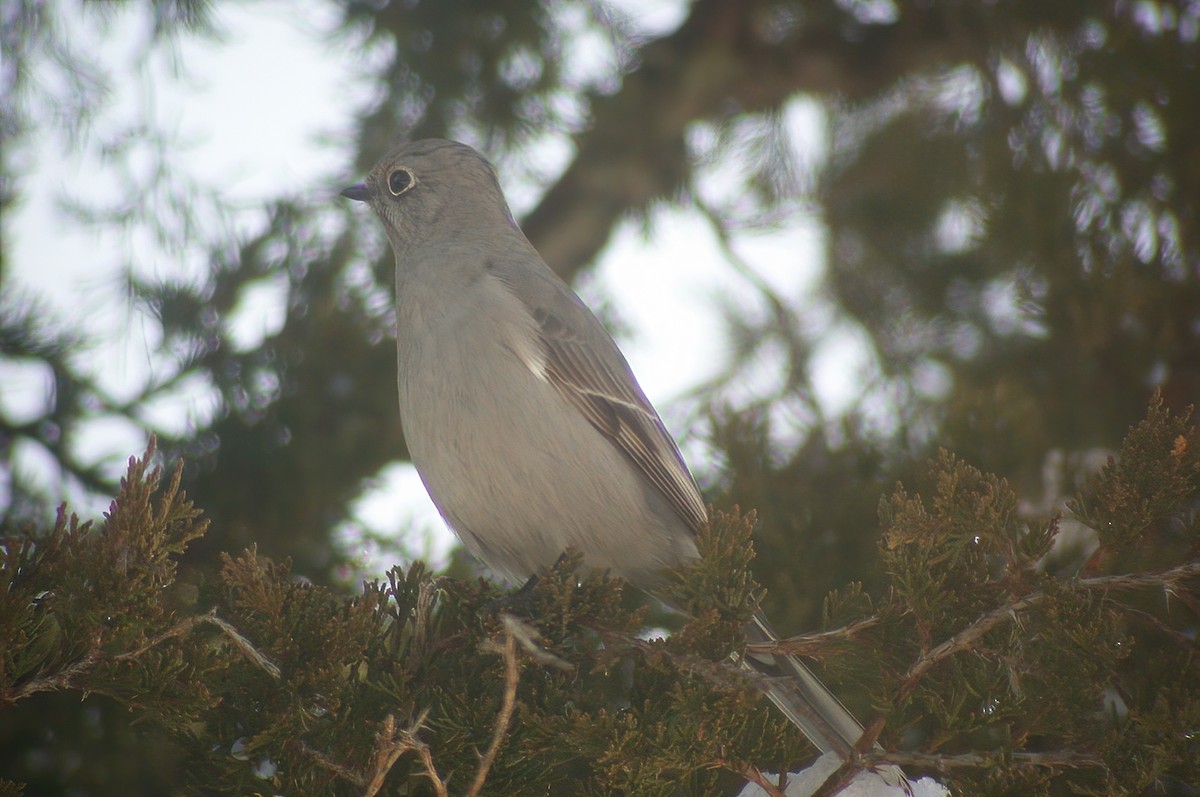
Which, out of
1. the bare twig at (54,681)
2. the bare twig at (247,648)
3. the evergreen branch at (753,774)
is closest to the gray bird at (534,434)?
the evergreen branch at (753,774)

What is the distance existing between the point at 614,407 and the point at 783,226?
2887 mm

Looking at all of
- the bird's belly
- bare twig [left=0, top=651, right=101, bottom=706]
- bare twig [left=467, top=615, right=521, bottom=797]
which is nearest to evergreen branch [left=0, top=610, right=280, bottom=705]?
bare twig [left=0, top=651, right=101, bottom=706]

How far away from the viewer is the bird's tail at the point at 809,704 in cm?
296

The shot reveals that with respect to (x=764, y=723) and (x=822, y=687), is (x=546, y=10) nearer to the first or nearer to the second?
(x=822, y=687)

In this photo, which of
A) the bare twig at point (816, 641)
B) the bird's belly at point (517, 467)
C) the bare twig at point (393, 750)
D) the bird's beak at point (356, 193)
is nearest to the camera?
the bare twig at point (393, 750)

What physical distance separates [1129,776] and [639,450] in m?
2.03

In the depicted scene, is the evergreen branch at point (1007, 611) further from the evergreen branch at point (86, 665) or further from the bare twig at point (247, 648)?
the evergreen branch at point (86, 665)

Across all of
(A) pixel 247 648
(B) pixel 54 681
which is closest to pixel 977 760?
(A) pixel 247 648

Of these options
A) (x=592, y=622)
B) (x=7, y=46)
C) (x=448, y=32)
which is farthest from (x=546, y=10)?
(x=592, y=622)

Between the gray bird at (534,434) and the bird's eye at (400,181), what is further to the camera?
the bird's eye at (400,181)

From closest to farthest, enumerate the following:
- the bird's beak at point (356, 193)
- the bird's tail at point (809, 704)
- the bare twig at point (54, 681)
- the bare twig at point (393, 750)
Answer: the bare twig at point (54, 681) → the bare twig at point (393, 750) → the bird's tail at point (809, 704) → the bird's beak at point (356, 193)

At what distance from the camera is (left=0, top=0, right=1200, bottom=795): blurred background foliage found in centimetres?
433

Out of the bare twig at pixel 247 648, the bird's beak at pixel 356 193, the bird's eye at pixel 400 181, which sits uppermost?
the bird's beak at pixel 356 193

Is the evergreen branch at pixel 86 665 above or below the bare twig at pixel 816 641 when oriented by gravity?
above
